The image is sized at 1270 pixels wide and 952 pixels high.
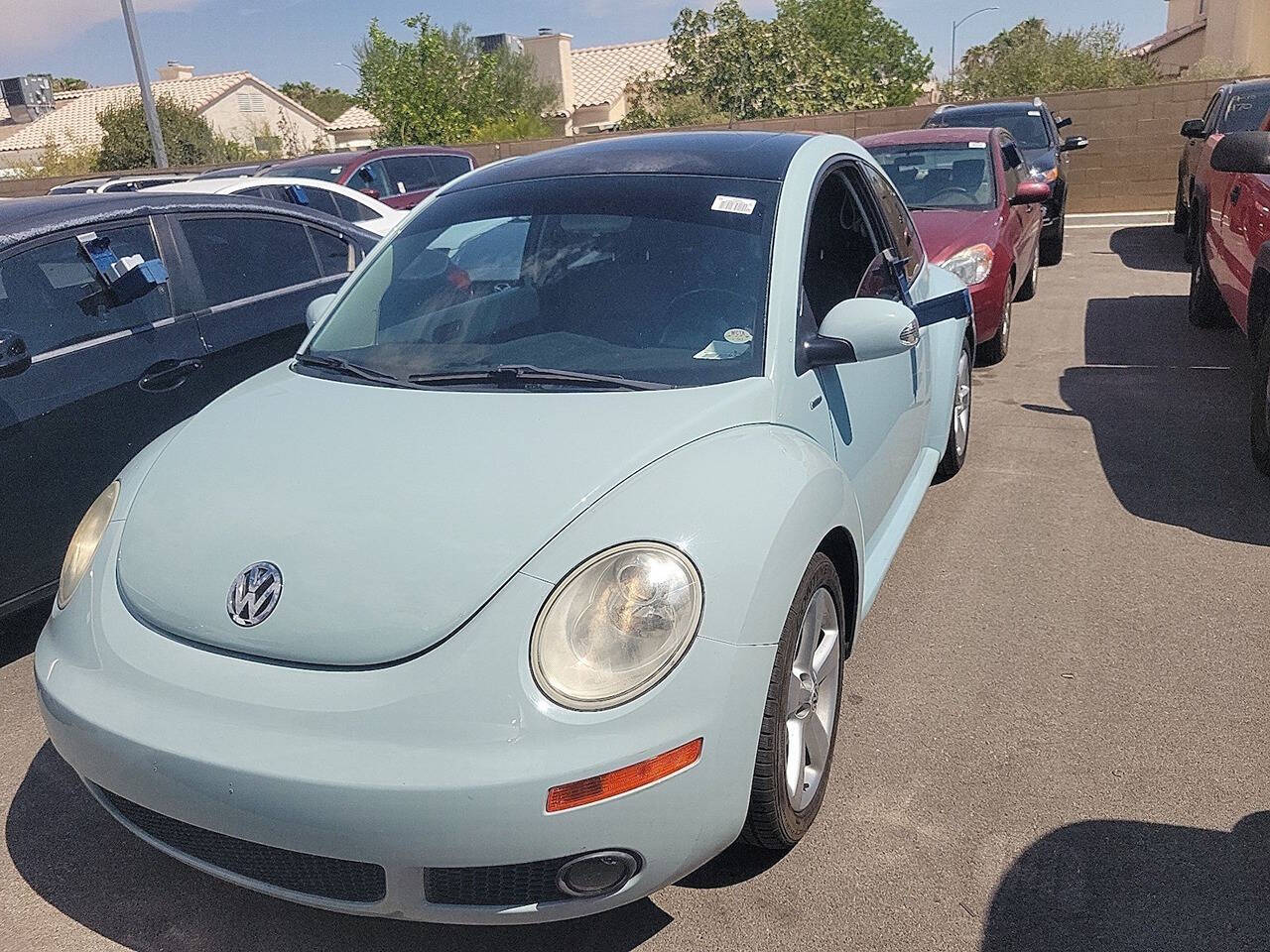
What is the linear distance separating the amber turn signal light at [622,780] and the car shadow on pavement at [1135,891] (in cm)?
87

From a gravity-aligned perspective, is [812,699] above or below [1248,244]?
below

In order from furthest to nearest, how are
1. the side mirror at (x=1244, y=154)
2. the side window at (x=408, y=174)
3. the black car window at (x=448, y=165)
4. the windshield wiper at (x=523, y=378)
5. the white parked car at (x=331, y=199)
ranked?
the black car window at (x=448, y=165) < the side window at (x=408, y=174) < the white parked car at (x=331, y=199) < the side mirror at (x=1244, y=154) < the windshield wiper at (x=523, y=378)

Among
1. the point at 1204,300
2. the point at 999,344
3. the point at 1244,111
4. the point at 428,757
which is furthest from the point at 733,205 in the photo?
the point at 1244,111

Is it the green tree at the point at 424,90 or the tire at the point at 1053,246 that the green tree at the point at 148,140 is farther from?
the tire at the point at 1053,246

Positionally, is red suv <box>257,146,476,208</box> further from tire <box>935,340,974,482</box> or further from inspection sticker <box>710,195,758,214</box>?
inspection sticker <box>710,195,758,214</box>

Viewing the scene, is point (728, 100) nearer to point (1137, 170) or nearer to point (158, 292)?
point (1137, 170)

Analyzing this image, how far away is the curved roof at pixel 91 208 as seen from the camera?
3977 millimetres

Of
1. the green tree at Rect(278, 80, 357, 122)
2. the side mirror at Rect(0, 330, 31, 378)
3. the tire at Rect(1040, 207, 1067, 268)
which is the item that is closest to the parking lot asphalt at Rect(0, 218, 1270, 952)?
the side mirror at Rect(0, 330, 31, 378)

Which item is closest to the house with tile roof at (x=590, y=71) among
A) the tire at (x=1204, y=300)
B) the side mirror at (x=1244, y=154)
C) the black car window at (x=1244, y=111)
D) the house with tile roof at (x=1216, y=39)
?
the house with tile roof at (x=1216, y=39)

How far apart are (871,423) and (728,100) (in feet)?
98.7

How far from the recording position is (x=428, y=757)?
76.4 inches

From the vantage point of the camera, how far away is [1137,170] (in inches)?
639

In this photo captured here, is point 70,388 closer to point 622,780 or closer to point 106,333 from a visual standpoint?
point 106,333

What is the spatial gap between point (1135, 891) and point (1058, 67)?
35.0 m
